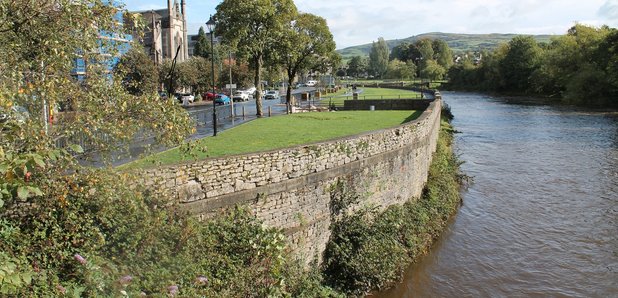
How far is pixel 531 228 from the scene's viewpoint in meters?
16.5

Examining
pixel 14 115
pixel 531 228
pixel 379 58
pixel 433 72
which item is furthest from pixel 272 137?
pixel 379 58

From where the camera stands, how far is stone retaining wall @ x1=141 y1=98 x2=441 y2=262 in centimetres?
959

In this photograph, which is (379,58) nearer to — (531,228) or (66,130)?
(531,228)

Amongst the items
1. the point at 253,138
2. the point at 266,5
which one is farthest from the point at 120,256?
the point at 266,5

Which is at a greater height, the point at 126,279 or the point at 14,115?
the point at 14,115

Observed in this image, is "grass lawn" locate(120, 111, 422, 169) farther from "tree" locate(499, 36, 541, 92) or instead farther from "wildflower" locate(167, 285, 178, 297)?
"tree" locate(499, 36, 541, 92)

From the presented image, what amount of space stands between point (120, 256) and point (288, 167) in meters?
4.34

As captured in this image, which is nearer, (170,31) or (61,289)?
(61,289)

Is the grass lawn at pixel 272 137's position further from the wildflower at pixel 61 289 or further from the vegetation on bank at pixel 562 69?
the vegetation on bank at pixel 562 69

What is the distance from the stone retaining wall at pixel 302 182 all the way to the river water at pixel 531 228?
2.42 m

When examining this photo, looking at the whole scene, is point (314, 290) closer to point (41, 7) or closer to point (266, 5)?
point (41, 7)

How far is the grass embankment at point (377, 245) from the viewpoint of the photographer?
11.9m

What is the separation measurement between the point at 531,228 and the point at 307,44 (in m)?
24.8

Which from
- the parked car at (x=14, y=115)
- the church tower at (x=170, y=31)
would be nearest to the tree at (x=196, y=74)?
the church tower at (x=170, y=31)
